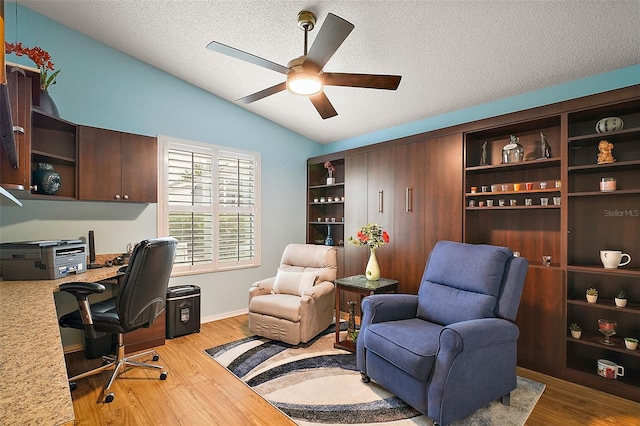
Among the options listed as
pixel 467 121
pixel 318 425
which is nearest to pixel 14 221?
pixel 318 425

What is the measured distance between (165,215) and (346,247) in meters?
2.36

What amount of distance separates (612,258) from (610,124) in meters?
1.04

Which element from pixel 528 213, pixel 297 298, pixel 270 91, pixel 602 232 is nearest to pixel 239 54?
pixel 270 91

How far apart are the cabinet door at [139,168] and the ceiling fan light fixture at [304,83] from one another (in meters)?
1.98

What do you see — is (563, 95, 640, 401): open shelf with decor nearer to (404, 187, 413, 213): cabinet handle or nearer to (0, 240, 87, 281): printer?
(404, 187, 413, 213): cabinet handle

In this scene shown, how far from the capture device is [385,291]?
10.1ft

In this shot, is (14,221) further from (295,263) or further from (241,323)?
(295,263)

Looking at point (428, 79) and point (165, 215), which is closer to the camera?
point (428, 79)

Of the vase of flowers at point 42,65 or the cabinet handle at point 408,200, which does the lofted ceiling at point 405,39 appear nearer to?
the vase of flowers at point 42,65

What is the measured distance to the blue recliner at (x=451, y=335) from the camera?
6.31ft

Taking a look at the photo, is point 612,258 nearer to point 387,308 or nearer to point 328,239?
point 387,308

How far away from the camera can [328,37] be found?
182 centimetres

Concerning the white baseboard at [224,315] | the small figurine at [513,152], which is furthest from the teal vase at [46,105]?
the small figurine at [513,152]

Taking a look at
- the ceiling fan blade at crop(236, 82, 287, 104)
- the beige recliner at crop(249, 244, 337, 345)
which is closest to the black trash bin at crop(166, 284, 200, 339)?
the beige recliner at crop(249, 244, 337, 345)
